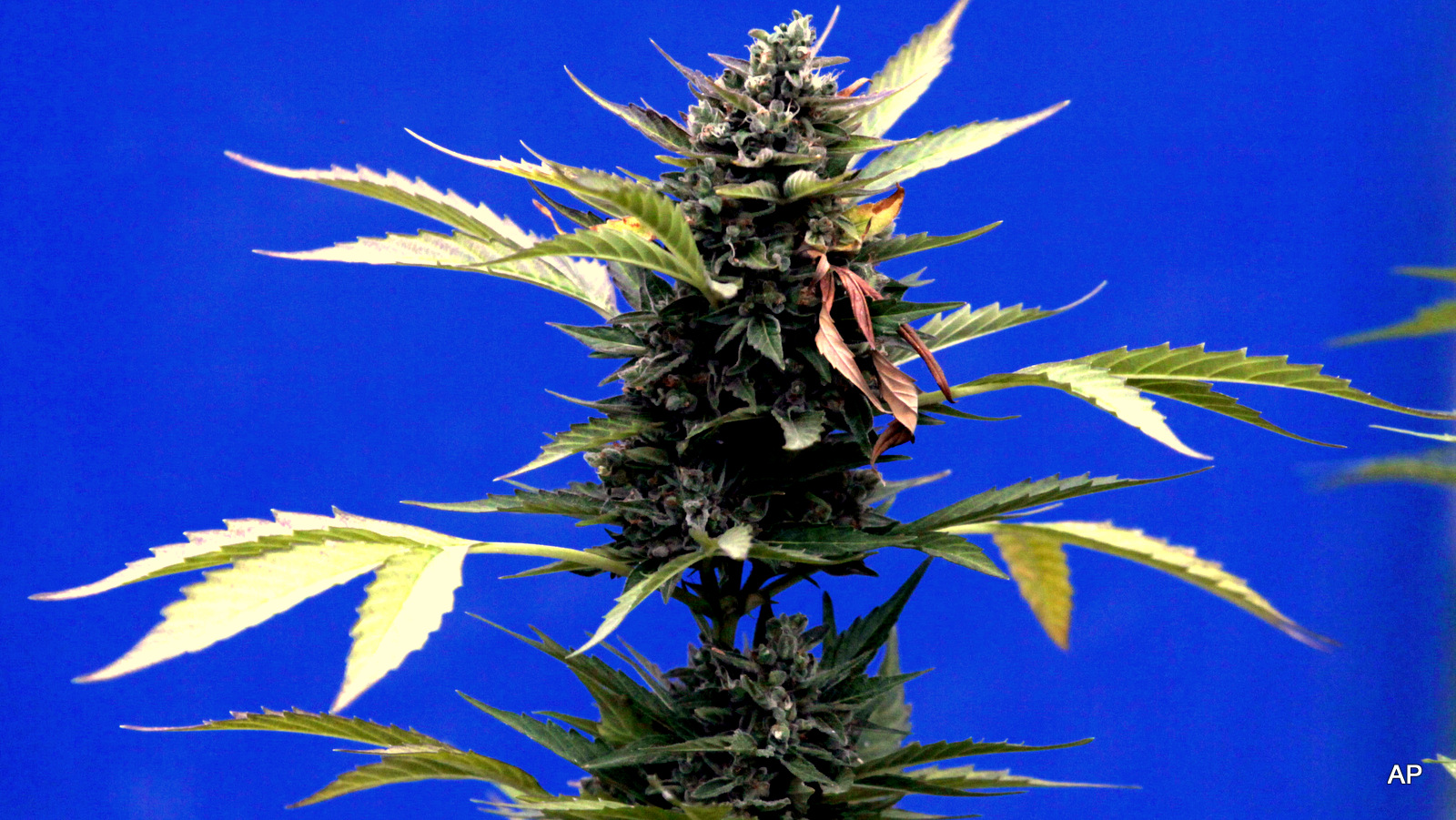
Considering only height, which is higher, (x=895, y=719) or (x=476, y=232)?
(x=476, y=232)

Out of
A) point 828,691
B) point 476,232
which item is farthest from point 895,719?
point 476,232

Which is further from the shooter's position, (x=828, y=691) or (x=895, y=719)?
(x=895, y=719)

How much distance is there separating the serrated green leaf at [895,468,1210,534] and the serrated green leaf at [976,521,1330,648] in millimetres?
18

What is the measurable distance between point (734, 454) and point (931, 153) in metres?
0.27

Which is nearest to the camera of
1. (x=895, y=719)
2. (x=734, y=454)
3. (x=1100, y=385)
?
(x=1100, y=385)

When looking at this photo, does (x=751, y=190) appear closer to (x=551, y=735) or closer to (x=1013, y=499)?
(x=1013, y=499)

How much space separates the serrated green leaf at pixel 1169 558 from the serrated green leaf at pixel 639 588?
0.25m

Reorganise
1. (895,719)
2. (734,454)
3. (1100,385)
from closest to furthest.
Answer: (1100,385)
(734,454)
(895,719)

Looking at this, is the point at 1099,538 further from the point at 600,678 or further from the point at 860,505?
the point at 600,678

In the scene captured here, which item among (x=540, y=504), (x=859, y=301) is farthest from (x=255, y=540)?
(x=859, y=301)

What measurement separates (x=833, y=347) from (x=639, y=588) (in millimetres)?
196

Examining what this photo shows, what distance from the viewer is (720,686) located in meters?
0.88

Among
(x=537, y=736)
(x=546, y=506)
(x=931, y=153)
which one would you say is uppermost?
(x=931, y=153)

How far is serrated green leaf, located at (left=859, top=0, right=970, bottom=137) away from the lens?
98 centimetres
